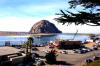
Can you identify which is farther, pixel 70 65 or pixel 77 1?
pixel 70 65

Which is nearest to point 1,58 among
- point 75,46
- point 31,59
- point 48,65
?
point 31,59

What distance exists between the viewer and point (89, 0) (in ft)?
33.5

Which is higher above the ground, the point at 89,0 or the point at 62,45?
the point at 89,0

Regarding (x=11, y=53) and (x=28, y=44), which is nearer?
(x=11, y=53)


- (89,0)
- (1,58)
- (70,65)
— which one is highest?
(89,0)

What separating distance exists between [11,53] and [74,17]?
3427 centimetres

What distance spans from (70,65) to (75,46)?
34.7 metres

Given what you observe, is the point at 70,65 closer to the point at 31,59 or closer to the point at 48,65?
the point at 48,65

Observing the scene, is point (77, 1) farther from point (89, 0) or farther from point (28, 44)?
point (28, 44)

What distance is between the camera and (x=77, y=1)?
1074 centimetres

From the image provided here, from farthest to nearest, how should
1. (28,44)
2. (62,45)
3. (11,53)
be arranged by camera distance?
(62,45) < (28,44) < (11,53)

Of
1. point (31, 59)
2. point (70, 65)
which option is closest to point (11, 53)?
point (31, 59)

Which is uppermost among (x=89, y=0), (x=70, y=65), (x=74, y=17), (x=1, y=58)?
(x=89, y=0)

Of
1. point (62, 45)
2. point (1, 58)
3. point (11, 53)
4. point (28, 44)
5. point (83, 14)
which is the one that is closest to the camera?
point (83, 14)
